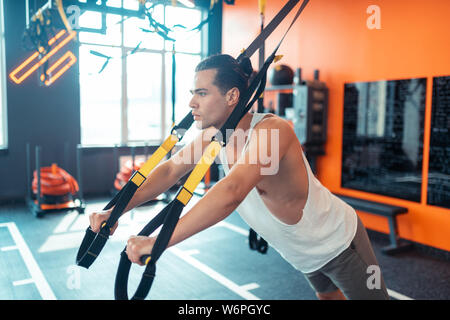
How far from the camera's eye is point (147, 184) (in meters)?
1.34

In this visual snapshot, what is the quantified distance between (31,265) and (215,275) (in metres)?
1.58

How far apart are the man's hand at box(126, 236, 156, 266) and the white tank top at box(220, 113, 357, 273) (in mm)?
582

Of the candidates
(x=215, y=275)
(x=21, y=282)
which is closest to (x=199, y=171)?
(x=215, y=275)

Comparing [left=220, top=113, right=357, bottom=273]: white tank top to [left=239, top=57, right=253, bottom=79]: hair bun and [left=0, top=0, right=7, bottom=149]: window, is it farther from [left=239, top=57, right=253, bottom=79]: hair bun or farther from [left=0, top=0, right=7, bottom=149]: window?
[left=0, top=0, right=7, bottom=149]: window

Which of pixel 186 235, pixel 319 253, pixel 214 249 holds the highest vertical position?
pixel 186 235

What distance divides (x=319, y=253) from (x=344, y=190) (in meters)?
3.58

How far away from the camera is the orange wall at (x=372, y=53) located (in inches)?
155

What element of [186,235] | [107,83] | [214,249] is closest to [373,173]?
[214,249]

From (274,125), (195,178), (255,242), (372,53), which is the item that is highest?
(372,53)

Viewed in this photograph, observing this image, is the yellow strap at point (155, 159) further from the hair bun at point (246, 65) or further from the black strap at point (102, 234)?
the hair bun at point (246, 65)

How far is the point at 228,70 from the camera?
48.1 inches

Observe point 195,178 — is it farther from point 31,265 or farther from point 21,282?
point 31,265

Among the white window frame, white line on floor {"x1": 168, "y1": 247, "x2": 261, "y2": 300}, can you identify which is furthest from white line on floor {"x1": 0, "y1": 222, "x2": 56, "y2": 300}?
the white window frame

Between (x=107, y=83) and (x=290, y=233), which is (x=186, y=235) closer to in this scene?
(x=290, y=233)
